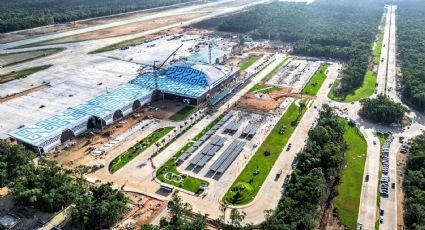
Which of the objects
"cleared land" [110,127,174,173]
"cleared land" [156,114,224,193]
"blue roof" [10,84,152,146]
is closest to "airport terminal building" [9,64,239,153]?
"blue roof" [10,84,152,146]

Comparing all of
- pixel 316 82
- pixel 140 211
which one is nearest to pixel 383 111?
pixel 316 82

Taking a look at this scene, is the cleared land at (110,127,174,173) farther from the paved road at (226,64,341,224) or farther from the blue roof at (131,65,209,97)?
the paved road at (226,64,341,224)

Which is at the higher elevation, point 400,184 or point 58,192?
point 58,192

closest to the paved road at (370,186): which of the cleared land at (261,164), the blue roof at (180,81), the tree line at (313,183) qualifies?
the tree line at (313,183)

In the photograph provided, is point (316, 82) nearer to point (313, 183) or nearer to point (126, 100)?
point (126, 100)

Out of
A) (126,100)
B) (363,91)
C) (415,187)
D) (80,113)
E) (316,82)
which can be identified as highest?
(126,100)

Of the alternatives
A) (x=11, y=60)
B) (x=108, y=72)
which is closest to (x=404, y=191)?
(x=108, y=72)
